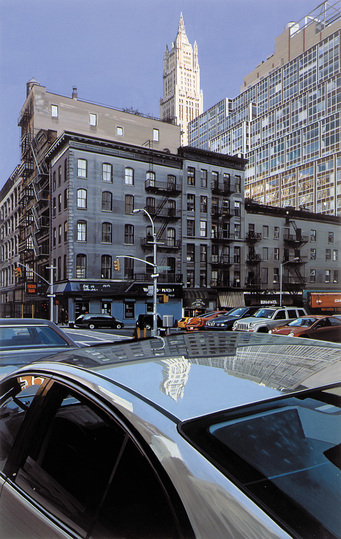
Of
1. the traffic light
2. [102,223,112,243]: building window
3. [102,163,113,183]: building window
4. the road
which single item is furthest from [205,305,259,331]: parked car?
[102,163,113,183]: building window

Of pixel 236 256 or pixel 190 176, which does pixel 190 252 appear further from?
pixel 190 176

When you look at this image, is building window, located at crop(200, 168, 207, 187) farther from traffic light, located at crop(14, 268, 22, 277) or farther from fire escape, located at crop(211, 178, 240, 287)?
traffic light, located at crop(14, 268, 22, 277)

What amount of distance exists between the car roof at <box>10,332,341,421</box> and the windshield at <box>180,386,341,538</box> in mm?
66

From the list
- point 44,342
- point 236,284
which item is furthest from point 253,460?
point 236,284

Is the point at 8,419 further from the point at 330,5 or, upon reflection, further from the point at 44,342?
the point at 330,5

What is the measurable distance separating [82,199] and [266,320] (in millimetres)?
10864

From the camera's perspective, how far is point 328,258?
598 inches

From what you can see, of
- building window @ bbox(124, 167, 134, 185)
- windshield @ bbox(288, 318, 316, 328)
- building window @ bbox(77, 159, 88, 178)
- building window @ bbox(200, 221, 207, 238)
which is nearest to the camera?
windshield @ bbox(288, 318, 316, 328)

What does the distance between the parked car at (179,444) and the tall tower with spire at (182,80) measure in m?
5.54

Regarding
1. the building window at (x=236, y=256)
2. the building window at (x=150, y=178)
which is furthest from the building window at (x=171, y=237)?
the building window at (x=236, y=256)

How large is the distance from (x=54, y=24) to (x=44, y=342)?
190 inches

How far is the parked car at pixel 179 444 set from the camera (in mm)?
1022

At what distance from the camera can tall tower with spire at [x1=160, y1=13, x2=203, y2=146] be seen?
22.9ft

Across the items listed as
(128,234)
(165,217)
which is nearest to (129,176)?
(165,217)
